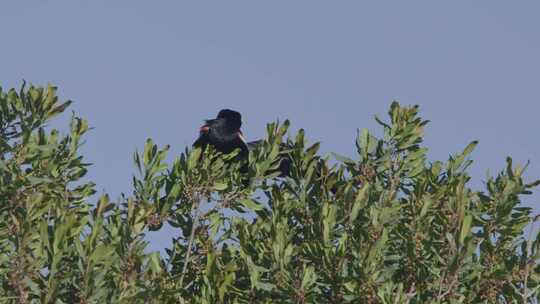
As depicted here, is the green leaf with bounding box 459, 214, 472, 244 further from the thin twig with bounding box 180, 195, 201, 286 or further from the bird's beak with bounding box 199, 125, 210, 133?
the bird's beak with bounding box 199, 125, 210, 133

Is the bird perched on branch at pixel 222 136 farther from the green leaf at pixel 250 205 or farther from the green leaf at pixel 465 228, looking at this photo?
the green leaf at pixel 465 228

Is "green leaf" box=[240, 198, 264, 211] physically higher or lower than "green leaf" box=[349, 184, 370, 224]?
higher

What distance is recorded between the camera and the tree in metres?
13.1

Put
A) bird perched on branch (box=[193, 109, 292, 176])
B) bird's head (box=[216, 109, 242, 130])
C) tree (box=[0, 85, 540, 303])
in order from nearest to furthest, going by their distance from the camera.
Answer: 1. tree (box=[0, 85, 540, 303])
2. bird perched on branch (box=[193, 109, 292, 176])
3. bird's head (box=[216, 109, 242, 130])

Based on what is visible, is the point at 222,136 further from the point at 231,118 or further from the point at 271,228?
the point at 271,228

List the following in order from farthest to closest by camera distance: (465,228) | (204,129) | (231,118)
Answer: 1. (231,118)
2. (204,129)
3. (465,228)

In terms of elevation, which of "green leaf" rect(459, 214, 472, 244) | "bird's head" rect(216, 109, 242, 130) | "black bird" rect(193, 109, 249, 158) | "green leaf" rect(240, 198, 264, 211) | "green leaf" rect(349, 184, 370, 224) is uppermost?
"bird's head" rect(216, 109, 242, 130)

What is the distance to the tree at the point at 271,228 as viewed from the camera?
13094mm

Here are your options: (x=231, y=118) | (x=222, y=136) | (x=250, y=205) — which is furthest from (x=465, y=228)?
(x=231, y=118)

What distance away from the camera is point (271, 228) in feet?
45.6

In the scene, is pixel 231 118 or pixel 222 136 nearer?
pixel 222 136

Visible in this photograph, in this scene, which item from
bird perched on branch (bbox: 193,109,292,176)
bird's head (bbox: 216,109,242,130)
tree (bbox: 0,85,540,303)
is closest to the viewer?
tree (bbox: 0,85,540,303)

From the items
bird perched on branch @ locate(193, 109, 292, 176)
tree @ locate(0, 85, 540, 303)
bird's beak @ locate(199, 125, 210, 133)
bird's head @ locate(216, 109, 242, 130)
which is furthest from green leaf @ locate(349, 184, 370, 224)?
bird's head @ locate(216, 109, 242, 130)

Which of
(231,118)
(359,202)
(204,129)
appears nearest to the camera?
(359,202)
